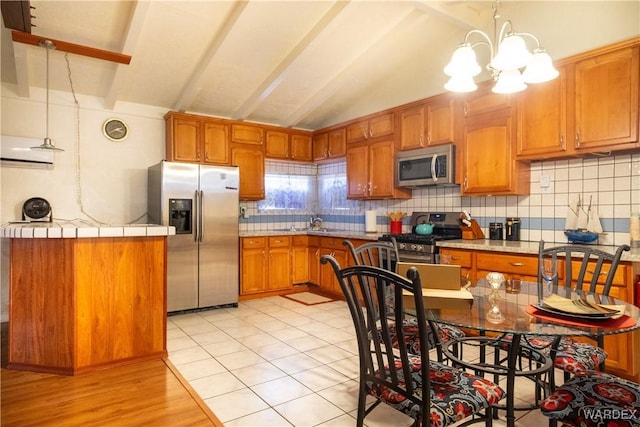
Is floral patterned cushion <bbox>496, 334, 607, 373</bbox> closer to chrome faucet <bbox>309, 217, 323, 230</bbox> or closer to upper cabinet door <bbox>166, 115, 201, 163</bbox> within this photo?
upper cabinet door <bbox>166, 115, 201, 163</bbox>

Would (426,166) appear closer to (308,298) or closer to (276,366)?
(308,298)

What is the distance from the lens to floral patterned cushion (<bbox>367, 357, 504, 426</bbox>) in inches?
56.1

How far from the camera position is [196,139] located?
16.1 feet

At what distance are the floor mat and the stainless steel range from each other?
1285mm

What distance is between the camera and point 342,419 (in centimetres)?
216

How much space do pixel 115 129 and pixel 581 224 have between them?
5.07m

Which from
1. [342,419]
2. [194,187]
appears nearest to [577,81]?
A: [342,419]

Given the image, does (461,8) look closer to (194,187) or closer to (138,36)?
(138,36)

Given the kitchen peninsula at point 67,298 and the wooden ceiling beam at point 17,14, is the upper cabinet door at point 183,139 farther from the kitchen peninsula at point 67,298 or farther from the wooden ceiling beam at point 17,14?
the kitchen peninsula at point 67,298

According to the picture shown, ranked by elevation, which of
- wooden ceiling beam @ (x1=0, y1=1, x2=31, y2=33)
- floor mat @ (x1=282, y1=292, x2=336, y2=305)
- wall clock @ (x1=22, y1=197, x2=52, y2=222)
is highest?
wooden ceiling beam @ (x1=0, y1=1, x2=31, y2=33)

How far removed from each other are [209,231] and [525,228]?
3412mm

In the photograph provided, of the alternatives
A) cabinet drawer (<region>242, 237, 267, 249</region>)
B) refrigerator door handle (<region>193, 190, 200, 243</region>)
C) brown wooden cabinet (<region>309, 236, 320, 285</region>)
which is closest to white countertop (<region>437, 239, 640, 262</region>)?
brown wooden cabinet (<region>309, 236, 320, 285</region>)

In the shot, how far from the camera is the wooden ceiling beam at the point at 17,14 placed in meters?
2.59

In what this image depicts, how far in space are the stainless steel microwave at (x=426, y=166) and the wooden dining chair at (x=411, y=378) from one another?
104 inches
